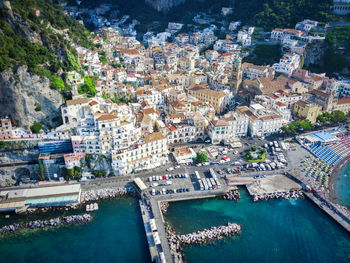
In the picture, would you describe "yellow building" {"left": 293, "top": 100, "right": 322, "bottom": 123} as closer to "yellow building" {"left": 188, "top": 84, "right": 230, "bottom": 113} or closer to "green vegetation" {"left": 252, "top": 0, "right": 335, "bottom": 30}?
"yellow building" {"left": 188, "top": 84, "right": 230, "bottom": 113}

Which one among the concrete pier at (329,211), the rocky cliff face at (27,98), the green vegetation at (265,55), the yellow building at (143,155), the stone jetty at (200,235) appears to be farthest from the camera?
the green vegetation at (265,55)

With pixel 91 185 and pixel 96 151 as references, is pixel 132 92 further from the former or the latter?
pixel 91 185

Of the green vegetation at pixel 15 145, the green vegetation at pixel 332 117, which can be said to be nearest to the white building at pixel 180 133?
the green vegetation at pixel 15 145

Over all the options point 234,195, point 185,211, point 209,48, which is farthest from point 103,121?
point 209,48

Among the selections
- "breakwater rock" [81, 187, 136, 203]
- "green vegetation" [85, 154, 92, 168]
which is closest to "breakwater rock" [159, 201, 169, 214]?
"breakwater rock" [81, 187, 136, 203]

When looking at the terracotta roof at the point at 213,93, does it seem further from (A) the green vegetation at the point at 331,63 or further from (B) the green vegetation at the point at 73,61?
(A) the green vegetation at the point at 331,63

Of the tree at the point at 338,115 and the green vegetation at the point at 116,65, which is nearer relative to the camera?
the tree at the point at 338,115

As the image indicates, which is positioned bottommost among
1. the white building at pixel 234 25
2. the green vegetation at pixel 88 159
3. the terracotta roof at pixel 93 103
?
the green vegetation at pixel 88 159
